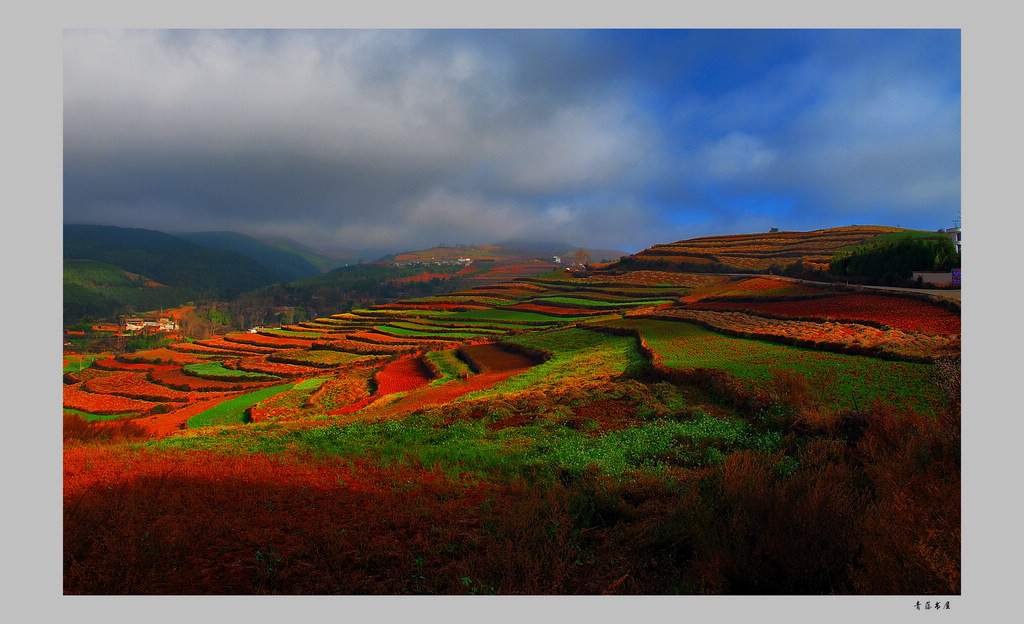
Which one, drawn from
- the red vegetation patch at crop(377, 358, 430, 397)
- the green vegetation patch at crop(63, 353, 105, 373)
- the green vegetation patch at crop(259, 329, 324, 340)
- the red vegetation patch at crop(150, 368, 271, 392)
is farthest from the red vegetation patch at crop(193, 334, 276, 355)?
the red vegetation patch at crop(377, 358, 430, 397)

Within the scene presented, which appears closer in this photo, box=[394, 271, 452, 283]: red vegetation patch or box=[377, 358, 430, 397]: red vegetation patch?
box=[377, 358, 430, 397]: red vegetation patch

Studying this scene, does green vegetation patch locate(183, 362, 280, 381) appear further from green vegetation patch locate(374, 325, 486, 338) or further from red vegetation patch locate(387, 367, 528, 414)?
red vegetation patch locate(387, 367, 528, 414)

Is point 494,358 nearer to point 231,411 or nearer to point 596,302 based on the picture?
point 231,411

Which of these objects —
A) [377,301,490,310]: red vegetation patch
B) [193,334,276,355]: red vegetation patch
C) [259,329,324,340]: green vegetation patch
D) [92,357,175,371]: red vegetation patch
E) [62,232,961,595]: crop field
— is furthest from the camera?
[377,301,490,310]: red vegetation patch

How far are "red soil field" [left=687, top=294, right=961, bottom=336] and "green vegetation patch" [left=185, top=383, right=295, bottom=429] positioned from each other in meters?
27.9

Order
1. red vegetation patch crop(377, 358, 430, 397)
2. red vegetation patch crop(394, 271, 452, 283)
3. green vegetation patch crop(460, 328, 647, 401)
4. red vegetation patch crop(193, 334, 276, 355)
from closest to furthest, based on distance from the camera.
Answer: green vegetation patch crop(460, 328, 647, 401) → red vegetation patch crop(377, 358, 430, 397) → red vegetation patch crop(193, 334, 276, 355) → red vegetation patch crop(394, 271, 452, 283)

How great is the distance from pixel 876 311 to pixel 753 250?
191ft

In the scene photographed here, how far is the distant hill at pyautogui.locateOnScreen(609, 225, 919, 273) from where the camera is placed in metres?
65.5

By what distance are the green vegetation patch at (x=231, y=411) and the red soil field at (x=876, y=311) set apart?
2785 centimetres

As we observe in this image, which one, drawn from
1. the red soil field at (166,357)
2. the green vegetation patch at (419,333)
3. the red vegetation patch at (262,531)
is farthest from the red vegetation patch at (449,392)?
the red soil field at (166,357)

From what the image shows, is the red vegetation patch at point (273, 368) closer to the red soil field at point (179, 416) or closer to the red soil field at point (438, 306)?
the red soil field at point (179, 416)

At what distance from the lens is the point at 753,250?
73625 millimetres

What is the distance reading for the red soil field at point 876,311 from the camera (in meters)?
16.7

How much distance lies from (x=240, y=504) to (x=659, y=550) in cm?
528
